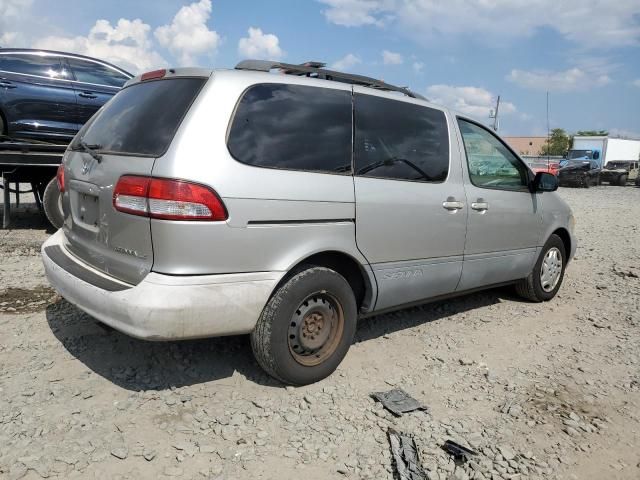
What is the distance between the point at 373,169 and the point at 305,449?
5.94 feet

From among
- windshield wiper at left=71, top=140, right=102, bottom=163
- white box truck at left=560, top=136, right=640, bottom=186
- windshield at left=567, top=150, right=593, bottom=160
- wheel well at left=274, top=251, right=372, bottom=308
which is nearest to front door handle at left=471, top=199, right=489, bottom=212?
wheel well at left=274, top=251, right=372, bottom=308

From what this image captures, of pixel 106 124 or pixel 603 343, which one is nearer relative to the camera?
pixel 106 124

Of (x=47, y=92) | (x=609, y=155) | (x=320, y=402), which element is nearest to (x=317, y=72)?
(x=320, y=402)

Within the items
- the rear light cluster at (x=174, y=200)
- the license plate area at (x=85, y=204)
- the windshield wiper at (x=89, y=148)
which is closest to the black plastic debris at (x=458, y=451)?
the rear light cluster at (x=174, y=200)

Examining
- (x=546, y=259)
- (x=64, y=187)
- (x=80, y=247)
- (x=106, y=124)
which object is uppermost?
(x=106, y=124)

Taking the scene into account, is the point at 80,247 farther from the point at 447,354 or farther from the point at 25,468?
the point at 447,354

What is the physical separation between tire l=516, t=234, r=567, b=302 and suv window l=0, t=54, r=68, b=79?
664 cm

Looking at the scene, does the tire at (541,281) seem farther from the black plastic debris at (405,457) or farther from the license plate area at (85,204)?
the license plate area at (85,204)

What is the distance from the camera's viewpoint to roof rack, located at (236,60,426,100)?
3.31 metres

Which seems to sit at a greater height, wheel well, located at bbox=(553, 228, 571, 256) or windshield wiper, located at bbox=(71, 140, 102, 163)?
windshield wiper, located at bbox=(71, 140, 102, 163)

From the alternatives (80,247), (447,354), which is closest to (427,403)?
(447,354)

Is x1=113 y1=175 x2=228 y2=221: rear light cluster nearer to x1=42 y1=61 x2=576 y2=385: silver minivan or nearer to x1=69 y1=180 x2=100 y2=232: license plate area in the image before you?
x1=42 y1=61 x2=576 y2=385: silver minivan

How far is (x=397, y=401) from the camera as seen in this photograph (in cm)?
322

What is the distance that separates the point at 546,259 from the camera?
5332 millimetres
